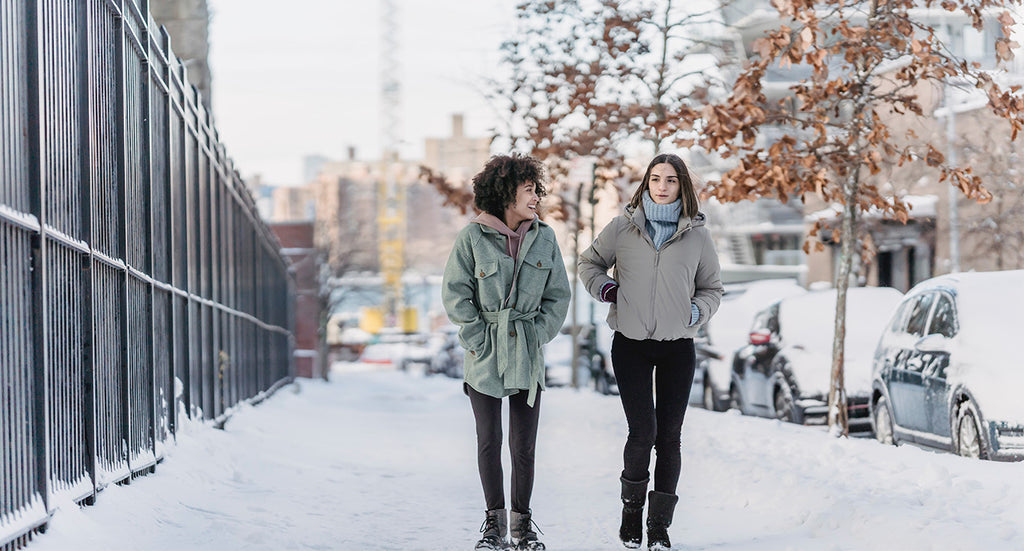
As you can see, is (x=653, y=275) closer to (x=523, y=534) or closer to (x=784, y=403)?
(x=523, y=534)

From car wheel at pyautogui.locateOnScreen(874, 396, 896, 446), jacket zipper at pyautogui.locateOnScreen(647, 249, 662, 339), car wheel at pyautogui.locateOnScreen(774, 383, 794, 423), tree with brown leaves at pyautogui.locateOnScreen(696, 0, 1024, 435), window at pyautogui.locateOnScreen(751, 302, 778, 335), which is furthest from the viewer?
window at pyautogui.locateOnScreen(751, 302, 778, 335)

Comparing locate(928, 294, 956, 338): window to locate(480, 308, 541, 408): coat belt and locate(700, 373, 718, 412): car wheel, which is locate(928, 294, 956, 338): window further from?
locate(700, 373, 718, 412): car wheel

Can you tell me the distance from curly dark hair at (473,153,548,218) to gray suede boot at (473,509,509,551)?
135cm

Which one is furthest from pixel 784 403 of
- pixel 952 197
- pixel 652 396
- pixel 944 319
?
pixel 952 197

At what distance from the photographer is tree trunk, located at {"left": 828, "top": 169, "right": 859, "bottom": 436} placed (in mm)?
11648

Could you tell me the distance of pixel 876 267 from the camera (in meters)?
41.0

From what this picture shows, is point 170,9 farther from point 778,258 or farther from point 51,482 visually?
point 778,258

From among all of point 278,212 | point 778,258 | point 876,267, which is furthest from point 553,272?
point 278,212

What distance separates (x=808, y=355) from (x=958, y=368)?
483cm

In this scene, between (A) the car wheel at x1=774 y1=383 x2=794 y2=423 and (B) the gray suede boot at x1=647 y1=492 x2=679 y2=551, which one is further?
(A) the car wheel at x1=774 y1=383 x2=794 y2=423

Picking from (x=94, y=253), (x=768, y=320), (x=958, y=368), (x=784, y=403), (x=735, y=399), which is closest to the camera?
(x=94, y=253)

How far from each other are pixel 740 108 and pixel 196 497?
510cm

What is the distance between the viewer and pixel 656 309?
20.3 feet

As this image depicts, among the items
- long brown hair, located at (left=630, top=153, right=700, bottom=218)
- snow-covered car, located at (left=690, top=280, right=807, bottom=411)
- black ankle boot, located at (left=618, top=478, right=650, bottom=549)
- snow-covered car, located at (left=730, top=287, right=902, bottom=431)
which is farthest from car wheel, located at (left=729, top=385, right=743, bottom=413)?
long brown hair, located at (left=630, top=153, right=700, bottom=218)
